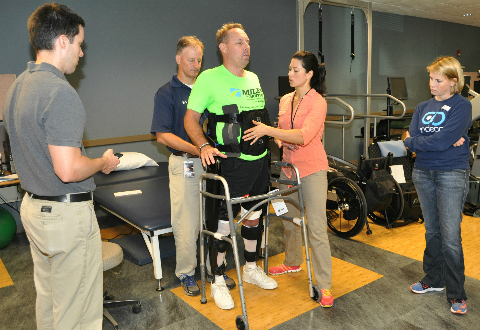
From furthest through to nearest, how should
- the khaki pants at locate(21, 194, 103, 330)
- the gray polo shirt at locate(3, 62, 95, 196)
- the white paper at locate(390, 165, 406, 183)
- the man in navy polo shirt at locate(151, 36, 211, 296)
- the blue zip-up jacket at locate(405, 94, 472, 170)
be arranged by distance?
1. the white paper at locate(390, 165, 406, 183)
2. the man in navy polo shirt at locate(151, 36, 211, 296)
3. the blue zip-up jacket at locate(405, 94, 472, 170)
4. the khaki pants at locate(21, 194, 103, 330)
5. the gray polo shirt at locate(3, 62, 95, 196)

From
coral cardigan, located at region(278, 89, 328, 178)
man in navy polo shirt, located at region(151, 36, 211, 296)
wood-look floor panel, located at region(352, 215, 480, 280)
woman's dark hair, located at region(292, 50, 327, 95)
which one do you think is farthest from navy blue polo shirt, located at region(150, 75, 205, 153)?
wood-look floor panel, located at region(352, 215, 480, 280)

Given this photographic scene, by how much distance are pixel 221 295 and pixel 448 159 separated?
1584 mm

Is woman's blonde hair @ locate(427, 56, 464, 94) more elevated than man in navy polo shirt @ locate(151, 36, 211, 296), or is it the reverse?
woman's blonde hair @ locate(427, 56, 464, 94)

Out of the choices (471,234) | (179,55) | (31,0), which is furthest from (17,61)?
(471,234)

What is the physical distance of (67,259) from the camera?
1.58 m

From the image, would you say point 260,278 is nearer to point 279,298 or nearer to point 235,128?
point 279,298

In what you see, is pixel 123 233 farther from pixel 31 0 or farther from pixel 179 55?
pixel 31 0

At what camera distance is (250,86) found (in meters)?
2.38

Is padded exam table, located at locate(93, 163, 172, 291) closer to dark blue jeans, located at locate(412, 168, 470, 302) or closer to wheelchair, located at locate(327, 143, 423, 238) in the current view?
wheelchair, located at locate(327, 143, 423, 238)

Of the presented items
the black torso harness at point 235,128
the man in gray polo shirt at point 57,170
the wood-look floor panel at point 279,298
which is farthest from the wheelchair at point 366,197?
the man in gray polo shirt at point 57,170

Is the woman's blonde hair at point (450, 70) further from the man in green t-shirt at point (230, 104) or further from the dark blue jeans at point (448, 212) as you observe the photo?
the man in green t-shirt at point (230, 104)

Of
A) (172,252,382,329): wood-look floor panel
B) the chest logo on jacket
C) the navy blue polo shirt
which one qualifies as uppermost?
the navy blue polo shirt

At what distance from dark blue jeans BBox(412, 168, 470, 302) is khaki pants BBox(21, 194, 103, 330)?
192cm

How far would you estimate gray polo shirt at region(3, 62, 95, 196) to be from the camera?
4.63 feet
